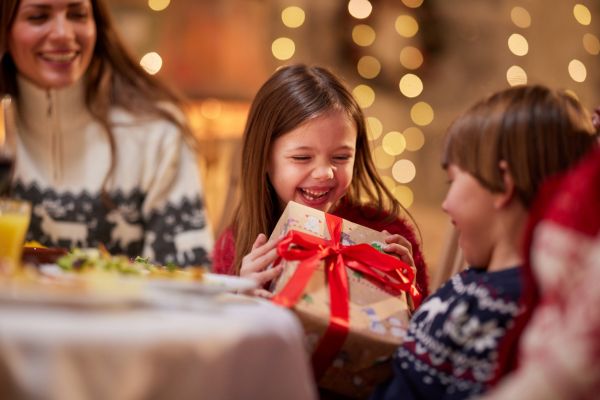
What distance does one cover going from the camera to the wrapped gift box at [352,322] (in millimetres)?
1562

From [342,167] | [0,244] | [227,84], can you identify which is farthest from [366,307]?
[227,84]

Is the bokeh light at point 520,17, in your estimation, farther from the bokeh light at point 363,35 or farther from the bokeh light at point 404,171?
the bokeh light at point 404,171

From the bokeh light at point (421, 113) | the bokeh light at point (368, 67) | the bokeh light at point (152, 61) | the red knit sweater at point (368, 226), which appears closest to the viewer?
the red knit sweater at point (368, 226)

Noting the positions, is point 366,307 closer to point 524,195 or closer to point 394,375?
point 394,375

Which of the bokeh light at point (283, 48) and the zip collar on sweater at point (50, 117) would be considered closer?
the zip collar on sweater at point (50, 117)

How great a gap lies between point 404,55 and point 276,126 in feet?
11.3

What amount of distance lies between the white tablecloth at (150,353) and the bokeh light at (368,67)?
4268 mm

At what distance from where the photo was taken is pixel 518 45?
548 centimetres

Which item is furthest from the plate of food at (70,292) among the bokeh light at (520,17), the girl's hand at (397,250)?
the bokeh light at (520,17)

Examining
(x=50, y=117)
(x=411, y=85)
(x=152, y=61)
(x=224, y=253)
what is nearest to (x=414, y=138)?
(x=411, y=85)

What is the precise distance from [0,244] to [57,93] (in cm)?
150

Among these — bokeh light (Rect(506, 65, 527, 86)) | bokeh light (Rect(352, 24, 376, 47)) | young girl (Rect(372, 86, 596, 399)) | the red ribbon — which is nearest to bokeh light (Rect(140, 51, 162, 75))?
bokeh light (Rect(352, 24, 376, 47))

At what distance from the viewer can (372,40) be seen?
538cm

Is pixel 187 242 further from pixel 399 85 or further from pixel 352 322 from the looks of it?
pixel 399 85
